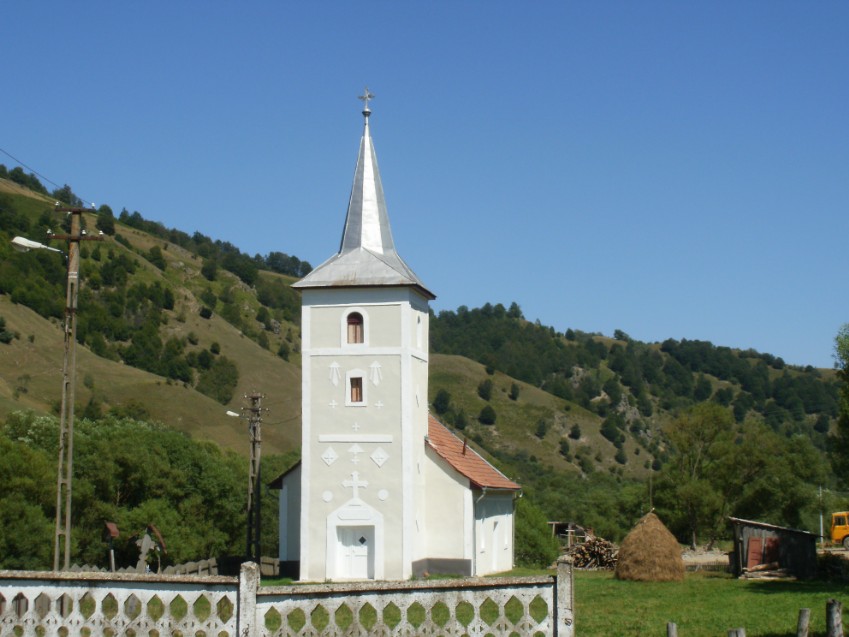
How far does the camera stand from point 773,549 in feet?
111

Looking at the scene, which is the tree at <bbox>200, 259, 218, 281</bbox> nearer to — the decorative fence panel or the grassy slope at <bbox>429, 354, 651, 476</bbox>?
the grassy slope at <bbox>429, 354, 651, 476</bbox>

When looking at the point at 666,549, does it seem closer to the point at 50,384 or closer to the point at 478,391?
the point at 50,384

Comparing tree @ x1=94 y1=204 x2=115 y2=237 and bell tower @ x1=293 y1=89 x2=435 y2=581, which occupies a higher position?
tree @ x1=94 y1=204 x2=115 y2=237

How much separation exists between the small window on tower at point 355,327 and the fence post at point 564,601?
20458 mm

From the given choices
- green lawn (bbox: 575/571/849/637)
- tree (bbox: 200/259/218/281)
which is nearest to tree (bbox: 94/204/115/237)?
tree (bbox: 200/259/218/281)

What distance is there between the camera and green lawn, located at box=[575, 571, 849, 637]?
71.7 ft

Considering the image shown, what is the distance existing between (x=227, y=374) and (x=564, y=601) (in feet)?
409

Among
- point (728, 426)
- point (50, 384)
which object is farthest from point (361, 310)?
point (50, 384)

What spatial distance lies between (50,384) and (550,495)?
49.3m

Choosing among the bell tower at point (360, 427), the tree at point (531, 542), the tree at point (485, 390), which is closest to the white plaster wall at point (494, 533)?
the bell tower at point (360, 427)

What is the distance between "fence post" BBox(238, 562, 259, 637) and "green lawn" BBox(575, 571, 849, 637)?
823 centimetres

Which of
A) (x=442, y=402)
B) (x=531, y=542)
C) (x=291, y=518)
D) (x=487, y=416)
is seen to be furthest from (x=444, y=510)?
(x=442, y=402)

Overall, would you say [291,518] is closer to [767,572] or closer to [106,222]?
[767,572]

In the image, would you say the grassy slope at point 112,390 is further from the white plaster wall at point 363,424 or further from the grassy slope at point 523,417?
the white plaster wall at point 363,424
